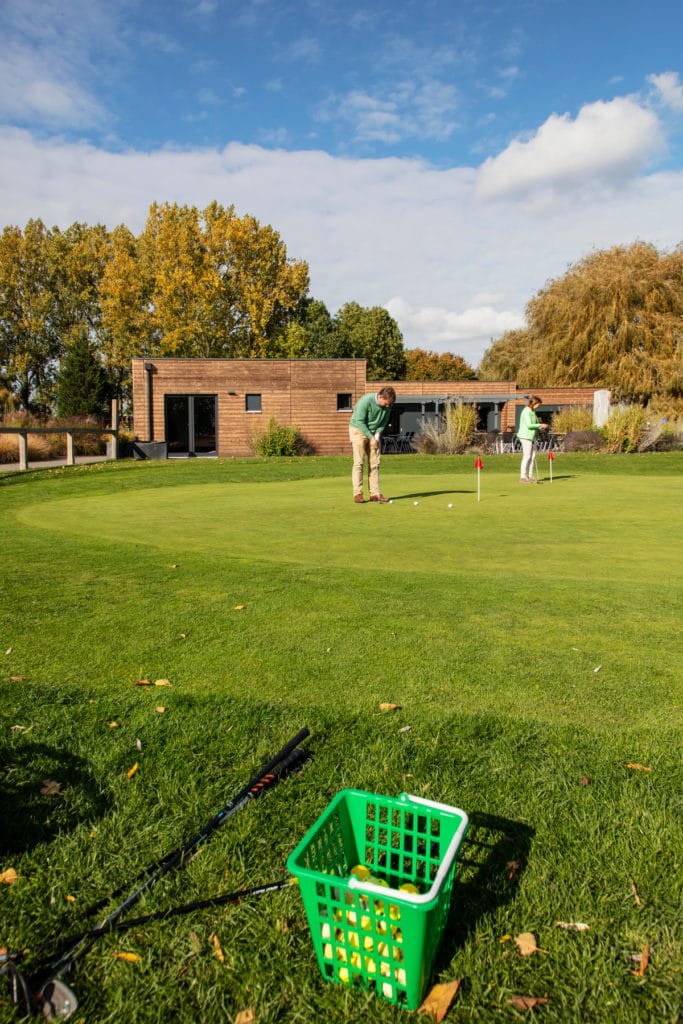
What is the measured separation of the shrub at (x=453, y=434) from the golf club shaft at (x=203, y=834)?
26.3 metres

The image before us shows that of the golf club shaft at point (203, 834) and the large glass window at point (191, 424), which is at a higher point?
the large glass window at point (191, 424)

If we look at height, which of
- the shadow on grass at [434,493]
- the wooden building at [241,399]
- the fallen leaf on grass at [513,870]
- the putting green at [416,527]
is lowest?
the fallen leaf on grass at [513,870]

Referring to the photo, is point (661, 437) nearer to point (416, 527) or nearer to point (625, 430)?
point (625, 430)

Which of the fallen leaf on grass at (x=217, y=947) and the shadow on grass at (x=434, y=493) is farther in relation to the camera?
the shadow on grass at (x=434, y=493)

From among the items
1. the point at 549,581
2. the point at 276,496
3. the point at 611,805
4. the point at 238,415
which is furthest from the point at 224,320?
the point at 611,805

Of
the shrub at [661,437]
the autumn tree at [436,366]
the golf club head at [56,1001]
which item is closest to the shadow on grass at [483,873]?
the golf club head at [56,1001]

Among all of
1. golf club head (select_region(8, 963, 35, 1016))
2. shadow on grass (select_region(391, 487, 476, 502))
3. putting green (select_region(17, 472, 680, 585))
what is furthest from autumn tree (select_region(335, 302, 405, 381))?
golf club head (select_region(8, 963, 35, 1016))

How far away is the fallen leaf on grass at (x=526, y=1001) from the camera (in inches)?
71.9

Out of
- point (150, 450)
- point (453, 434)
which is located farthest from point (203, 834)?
point (150, 450)

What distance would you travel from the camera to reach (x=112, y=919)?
213cm

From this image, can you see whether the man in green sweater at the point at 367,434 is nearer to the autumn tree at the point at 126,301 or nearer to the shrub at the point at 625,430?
the shrub at the point at 625,430

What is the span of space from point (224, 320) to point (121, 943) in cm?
4870

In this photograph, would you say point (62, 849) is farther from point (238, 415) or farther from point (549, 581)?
point (238, 415)

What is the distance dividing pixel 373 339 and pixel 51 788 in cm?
6019
